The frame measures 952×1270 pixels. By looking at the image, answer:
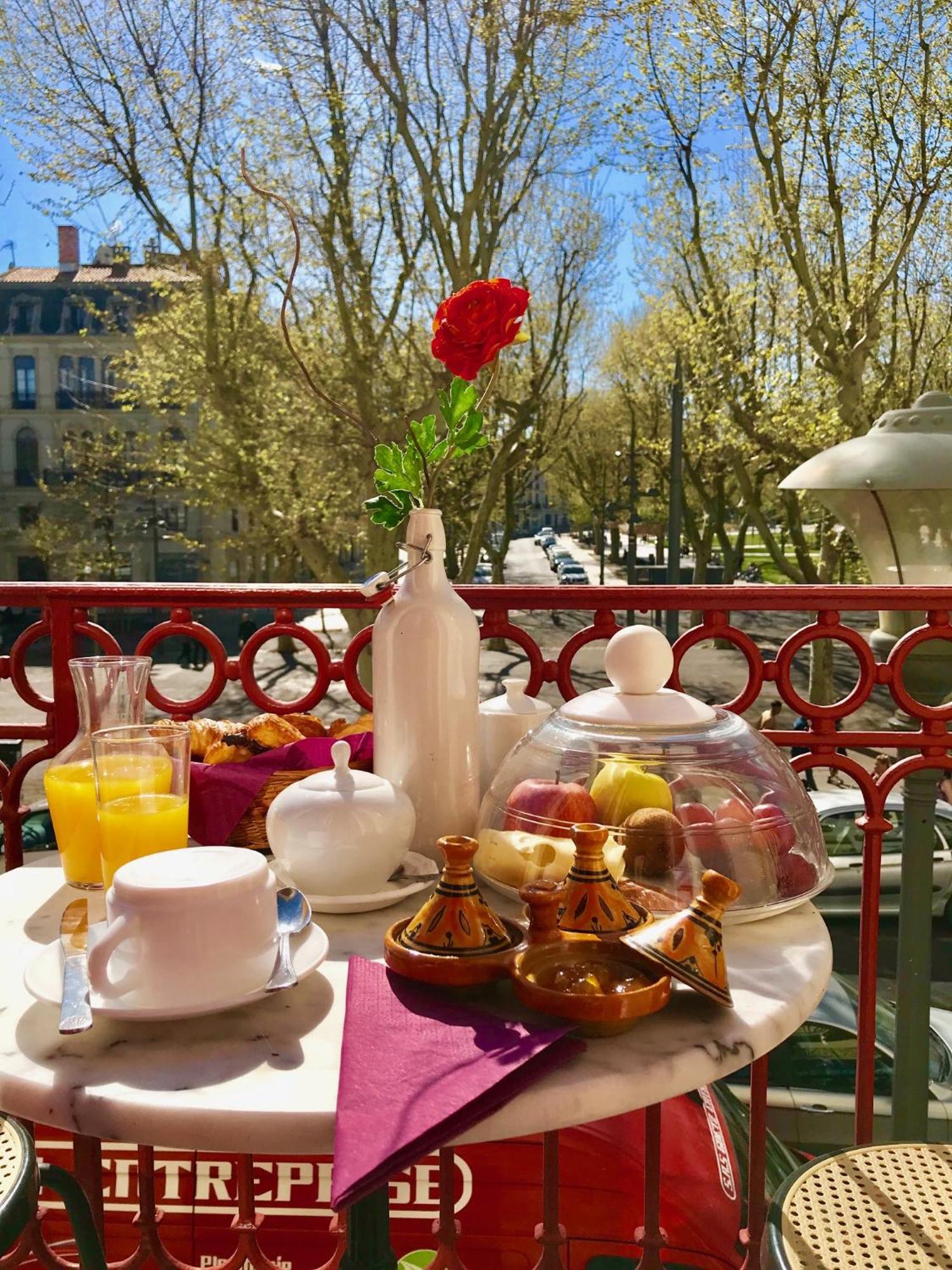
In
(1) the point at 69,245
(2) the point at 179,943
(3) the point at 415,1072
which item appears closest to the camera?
(3) the point at 415,1072

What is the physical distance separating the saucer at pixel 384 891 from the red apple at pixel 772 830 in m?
0.47

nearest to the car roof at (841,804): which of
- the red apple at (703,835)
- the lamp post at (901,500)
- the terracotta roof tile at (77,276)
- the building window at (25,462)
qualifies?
the lamp post at (901,500)

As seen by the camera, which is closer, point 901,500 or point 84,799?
point 84,799

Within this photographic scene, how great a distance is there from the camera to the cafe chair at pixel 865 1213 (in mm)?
1183

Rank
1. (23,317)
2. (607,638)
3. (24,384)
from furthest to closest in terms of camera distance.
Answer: (23,317) → (24,384) → (607,638)

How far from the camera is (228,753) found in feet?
6.15

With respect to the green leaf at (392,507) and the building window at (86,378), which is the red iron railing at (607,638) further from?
the building window at (86,378)

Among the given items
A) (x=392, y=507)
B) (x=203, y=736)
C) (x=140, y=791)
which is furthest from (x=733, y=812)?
(x=203, y=736)

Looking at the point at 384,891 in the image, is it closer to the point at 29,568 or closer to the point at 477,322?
the point at 477,322

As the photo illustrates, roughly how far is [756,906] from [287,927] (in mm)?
610

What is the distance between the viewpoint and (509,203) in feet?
57.8

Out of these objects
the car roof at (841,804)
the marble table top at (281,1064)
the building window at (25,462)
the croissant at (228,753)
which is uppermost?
the building window at (25,462)

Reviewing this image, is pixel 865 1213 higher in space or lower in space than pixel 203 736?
lower

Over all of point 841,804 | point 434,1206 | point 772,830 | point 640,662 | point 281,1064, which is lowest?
point 841,804
